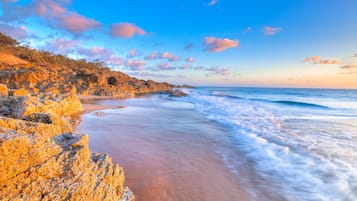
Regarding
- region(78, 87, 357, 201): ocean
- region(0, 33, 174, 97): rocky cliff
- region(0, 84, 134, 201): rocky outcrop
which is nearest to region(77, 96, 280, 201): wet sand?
region(78, 87, 357, 201): ocean

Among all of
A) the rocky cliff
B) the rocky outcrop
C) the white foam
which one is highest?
the rocky cliff

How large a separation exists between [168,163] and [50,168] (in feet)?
8.37

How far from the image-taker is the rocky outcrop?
1.71 m

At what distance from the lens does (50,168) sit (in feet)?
6.42

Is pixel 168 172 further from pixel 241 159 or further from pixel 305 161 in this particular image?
pixel 305 161

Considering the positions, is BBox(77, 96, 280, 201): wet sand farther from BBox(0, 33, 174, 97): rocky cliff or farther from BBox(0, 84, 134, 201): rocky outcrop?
BBox(0, 33, 174, 97): rocky cliff

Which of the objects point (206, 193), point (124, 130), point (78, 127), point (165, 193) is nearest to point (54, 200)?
point (165, 193)

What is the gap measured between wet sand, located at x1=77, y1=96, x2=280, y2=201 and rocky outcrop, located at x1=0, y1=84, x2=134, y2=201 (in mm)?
769

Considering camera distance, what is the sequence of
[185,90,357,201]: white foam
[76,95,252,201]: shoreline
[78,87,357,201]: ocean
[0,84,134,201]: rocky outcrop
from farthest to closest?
[185,90,357,201]: white foam, [78,87,357,201]: ocean, [76,95,252,201]: shoreline, [0,84,134,201]: rocky outcrop

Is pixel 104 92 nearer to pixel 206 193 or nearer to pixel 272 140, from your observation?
pixel 272 140

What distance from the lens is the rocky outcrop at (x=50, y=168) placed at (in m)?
1.71

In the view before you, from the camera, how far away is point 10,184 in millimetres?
1677

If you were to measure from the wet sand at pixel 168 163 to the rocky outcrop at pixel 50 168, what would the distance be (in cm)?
77

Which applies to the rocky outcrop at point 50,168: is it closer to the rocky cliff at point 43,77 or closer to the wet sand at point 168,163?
the wet sand at point 168,163
